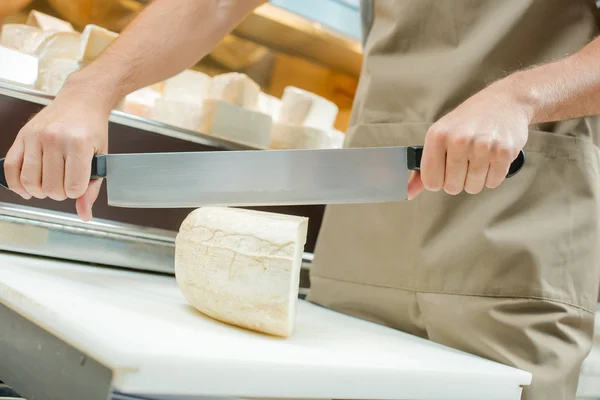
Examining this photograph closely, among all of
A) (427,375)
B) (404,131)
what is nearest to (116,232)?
(404,131)

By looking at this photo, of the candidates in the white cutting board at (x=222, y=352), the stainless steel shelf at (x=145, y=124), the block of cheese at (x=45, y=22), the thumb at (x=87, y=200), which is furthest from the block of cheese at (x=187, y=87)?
the white cutting board at (x=222, y=352)

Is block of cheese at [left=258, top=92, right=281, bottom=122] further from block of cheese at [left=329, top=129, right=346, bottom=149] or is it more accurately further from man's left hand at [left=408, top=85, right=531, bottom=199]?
man's left hand at [left=408, top=85, right=531, bottom=199]

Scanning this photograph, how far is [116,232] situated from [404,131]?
2.27ft

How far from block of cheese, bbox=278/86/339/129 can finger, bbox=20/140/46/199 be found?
2.57 feet

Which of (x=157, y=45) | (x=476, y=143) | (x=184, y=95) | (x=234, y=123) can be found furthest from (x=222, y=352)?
(x=184, y=95)

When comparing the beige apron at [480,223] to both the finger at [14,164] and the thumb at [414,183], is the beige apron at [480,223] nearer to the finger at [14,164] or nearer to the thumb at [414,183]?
the thumb at [414,183]

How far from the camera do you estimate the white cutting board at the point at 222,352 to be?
0.63 meters

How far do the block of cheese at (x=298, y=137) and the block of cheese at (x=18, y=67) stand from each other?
62cm

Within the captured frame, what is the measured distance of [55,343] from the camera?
28.4 inches

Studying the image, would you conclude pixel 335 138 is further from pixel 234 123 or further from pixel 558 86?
pixel 558 86

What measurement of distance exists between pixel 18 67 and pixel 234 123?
510 millimetres

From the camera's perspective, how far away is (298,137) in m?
1.58

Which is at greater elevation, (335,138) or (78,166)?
(335,138)

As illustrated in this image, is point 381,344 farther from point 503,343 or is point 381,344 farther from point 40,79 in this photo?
point 40,79
